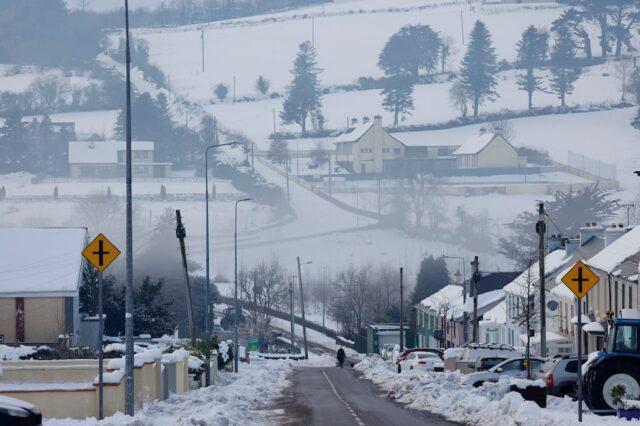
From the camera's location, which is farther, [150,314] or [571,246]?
[150,314]

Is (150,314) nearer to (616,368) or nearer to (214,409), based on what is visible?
(214,409)

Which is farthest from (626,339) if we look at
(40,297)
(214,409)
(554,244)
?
(554,244)

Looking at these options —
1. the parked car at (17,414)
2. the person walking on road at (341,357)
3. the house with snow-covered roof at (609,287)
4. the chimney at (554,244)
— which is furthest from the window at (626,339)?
the chimney at (554,244)

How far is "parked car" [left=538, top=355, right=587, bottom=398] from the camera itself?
3553 cm

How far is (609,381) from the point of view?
29875mm

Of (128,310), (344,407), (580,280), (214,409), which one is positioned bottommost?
(344,407)

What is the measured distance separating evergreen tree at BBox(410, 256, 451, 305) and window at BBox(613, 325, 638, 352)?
8074cm

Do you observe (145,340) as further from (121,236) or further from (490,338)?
(121,236)

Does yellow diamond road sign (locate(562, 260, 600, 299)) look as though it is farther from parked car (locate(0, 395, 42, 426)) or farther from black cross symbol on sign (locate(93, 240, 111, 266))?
parked car (locate(0, 395, 42, 426))

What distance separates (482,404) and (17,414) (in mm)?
11706

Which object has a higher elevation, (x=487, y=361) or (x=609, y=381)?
(x=609, y=381)

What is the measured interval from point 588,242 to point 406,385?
28682mm

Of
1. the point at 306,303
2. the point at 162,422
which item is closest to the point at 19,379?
the point at 162,422

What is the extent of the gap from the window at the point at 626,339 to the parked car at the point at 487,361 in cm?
1306
